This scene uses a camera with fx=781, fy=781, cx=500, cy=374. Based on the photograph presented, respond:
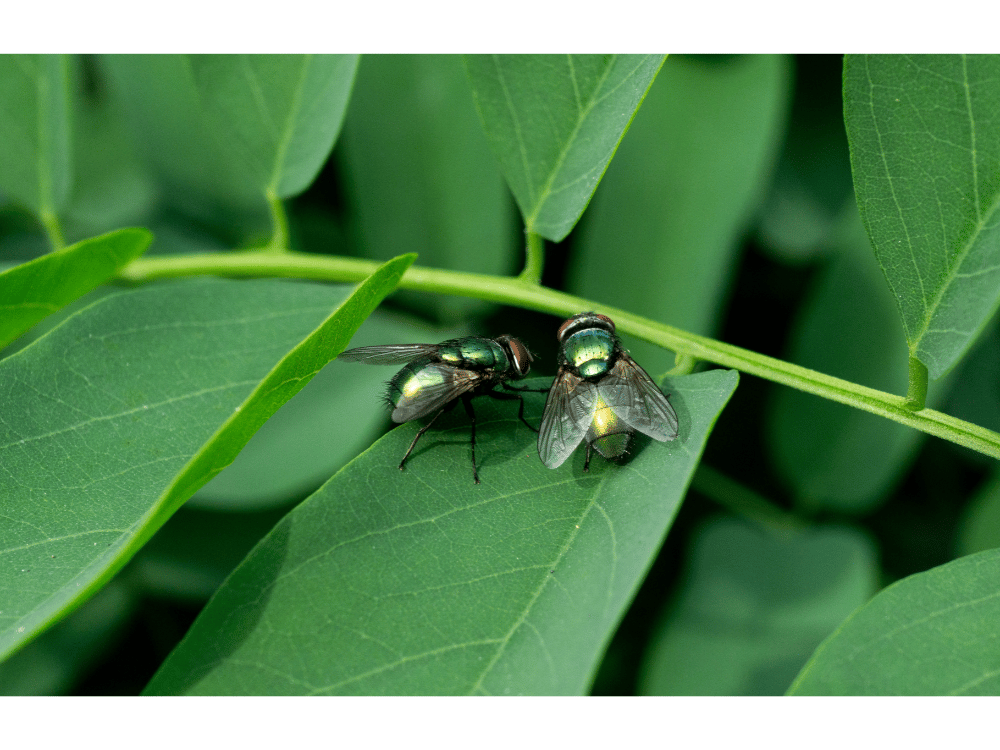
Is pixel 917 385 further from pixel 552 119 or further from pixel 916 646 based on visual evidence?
pixel 552 119

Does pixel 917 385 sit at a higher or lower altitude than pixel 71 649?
higher

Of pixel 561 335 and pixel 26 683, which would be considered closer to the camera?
pixel 561 335

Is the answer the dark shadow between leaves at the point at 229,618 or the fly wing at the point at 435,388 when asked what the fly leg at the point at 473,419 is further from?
the dark shadow between leaves at the point at 229,618

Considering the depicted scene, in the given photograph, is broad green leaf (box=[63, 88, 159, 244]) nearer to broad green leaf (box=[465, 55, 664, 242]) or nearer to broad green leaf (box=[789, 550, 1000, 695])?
broad green leaf (box=[465, 55, 664, 242])

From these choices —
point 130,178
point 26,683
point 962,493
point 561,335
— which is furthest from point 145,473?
point 962,493

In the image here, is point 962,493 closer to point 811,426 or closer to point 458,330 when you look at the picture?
point 811,426

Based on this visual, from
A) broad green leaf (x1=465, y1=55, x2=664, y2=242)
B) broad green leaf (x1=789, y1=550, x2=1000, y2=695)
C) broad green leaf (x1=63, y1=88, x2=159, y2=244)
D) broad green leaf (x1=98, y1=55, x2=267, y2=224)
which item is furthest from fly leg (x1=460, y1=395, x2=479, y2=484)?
broad green leaf (x1=63, y1=88, x2=159, y2=244)

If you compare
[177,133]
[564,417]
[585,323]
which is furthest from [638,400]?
[177,133]
